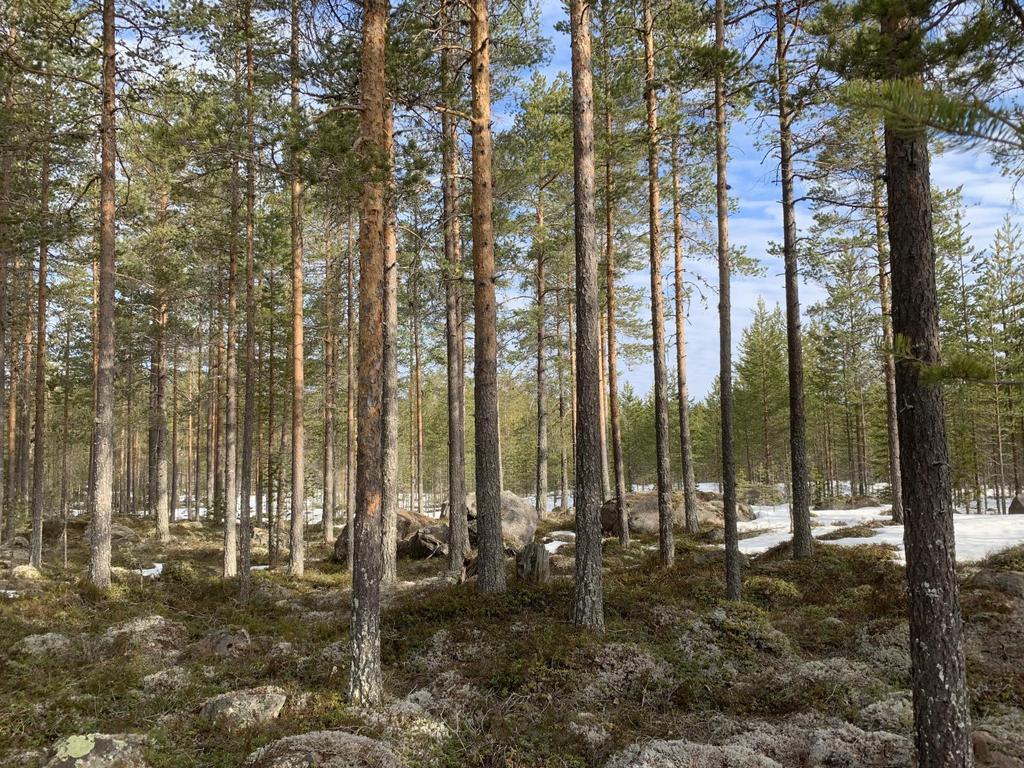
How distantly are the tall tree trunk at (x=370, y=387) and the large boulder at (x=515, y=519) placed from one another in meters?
12.3

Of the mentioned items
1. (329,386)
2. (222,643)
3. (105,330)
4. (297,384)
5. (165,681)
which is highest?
(105,330)

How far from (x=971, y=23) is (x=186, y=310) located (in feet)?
85.5

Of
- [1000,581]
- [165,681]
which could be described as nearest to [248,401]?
[165,681]

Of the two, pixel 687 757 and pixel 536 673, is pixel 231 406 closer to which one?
pixel 536 673

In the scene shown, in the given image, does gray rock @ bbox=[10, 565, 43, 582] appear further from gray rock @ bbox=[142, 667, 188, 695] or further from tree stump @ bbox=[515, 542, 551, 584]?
tree stump @ bbox=[515, 542, 551, 584]

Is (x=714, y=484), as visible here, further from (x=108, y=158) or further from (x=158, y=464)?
(x=108, y=158)

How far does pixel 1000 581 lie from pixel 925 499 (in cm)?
791

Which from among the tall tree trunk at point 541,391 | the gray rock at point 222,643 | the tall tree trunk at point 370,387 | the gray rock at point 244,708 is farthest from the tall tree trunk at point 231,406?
the gray rock at point 244,708

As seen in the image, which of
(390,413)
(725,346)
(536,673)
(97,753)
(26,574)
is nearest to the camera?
(97,753)

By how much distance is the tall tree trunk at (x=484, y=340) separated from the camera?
Answer: 410 inches

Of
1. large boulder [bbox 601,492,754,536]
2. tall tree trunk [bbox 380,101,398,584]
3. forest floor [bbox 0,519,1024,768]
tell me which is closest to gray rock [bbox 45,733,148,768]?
forest floor [bbox 0,519,1024,768]

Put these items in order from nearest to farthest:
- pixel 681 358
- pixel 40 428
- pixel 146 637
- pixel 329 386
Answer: pixel 146 637 < pixel 40 428 < pixel 681 358 < pixel 329 386

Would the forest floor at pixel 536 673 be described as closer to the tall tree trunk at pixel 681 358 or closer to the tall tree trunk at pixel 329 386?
the tall tree trunk at pixel 681 358

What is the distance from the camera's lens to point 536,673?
7.36 m
